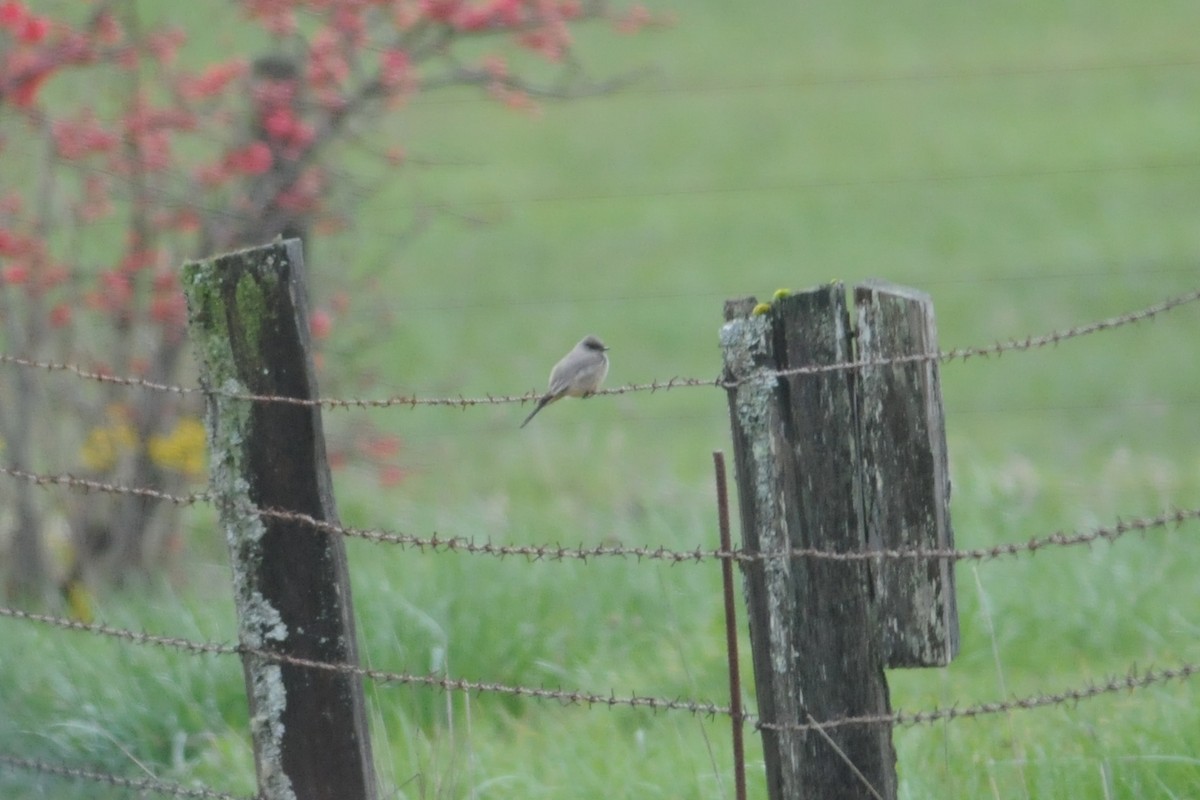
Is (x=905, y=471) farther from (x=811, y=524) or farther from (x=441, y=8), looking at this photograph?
(x=441, y=8)

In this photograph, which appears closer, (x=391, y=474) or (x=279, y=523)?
(x=279, y=523)

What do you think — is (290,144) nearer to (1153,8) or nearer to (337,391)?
(337,391)

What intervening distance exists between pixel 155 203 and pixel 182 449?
3.45ft

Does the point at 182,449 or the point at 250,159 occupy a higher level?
the point at 250,159

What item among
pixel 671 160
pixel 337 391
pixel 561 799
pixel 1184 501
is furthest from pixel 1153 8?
pixel 561 799

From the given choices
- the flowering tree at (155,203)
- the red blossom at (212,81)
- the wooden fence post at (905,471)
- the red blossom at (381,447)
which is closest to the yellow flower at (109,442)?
the flowering tree at (155,203)

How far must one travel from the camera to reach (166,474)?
7613mm

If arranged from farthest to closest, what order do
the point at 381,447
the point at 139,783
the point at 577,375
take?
the point at 381,447 → the point at 577,375 → the point at 139,783

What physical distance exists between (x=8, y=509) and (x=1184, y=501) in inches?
220

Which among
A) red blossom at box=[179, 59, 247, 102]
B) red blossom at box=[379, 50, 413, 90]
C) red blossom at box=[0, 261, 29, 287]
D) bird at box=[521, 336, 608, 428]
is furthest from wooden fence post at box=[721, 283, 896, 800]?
red blossom at box=[179, 59, 247, 102]

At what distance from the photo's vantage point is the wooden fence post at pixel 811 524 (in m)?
3.23

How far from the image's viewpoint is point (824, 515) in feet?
10.6

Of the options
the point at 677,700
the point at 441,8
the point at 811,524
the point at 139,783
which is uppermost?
the point at 441,8

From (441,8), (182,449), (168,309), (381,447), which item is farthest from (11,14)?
(381,447)
